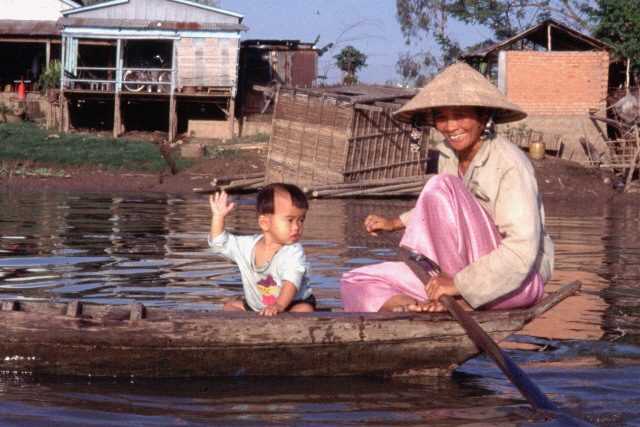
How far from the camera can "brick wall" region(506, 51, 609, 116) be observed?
20172 mm

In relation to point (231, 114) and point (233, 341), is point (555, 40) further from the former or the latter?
point (233, 341)

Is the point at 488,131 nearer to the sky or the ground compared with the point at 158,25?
nearer to the ground

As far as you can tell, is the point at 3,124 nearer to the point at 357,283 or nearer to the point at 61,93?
the point at 61,93

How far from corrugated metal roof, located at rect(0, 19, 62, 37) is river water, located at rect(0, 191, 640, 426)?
41.4 ft

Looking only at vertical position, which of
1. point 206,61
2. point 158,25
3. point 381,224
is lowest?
point 381,224

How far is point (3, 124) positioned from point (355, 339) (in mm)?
19431

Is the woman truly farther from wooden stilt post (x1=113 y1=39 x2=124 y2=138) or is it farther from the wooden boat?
wooden stilt post (x1=113 y1=39 x2=124 y2=138)

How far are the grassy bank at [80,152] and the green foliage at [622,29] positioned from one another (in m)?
11.2

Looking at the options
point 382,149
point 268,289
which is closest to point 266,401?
point 268,289

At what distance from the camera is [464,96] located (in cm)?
384

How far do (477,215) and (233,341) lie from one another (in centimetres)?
129

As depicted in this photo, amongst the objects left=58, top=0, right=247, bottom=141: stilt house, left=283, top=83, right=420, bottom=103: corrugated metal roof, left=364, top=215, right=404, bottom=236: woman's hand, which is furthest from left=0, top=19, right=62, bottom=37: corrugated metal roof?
left=364, top=215, right=404, bottom=236: woman's hand

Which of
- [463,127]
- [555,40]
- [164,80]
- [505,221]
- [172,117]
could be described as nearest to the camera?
[505,221]

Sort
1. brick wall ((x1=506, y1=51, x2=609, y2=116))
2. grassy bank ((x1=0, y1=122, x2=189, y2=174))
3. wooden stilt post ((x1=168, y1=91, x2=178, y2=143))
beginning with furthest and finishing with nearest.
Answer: wooden stilt post ((x1=168, y1=91, x2=178, y2=143)) → brick wall ((x1=506, y1=51, x2=609, y2=116)) → grassy bank ((x1=0, y1=122, x2=189, y2=174))
